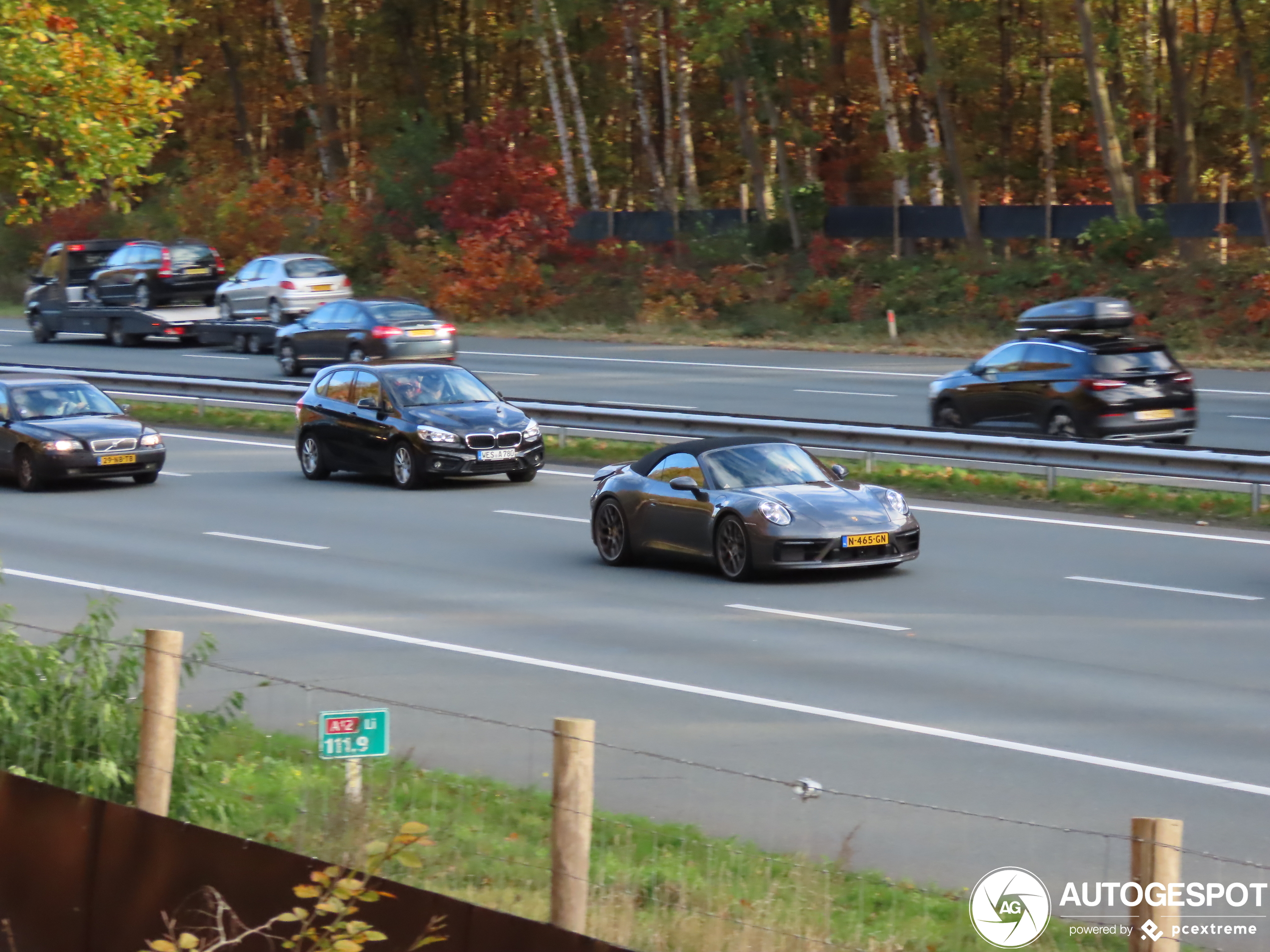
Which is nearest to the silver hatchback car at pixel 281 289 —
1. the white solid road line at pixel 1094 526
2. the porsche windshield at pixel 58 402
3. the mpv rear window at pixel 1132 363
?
the porsche windshield at pixel 58 402

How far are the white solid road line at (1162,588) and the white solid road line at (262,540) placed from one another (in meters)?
7.62

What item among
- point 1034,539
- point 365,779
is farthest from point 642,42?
point 365,779

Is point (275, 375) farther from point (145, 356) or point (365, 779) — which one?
point (365, 779)

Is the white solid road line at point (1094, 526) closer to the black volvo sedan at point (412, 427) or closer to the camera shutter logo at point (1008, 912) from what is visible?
the black volvo sedan at point (412, 427)

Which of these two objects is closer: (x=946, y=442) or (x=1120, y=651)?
(x=1120, y=651)

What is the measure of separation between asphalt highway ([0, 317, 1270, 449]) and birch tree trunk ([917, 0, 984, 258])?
8269 mm

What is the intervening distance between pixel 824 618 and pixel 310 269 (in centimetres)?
3256

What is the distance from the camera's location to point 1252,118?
43.6 meters

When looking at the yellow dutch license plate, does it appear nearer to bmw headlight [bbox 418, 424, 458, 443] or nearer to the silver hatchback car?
bmw headlight [bbox 418, 424, 458, 443]

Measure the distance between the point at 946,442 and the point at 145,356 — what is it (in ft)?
84.1

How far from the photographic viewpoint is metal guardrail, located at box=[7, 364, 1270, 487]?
66.4 feet

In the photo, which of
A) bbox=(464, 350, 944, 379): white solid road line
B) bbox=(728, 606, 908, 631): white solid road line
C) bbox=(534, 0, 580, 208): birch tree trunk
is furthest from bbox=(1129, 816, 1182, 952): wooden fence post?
bbox=(534, 0, 580, 208): birch tree trunk

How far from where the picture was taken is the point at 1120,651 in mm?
13148

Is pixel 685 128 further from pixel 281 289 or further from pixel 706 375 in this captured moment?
pixel 706 375
